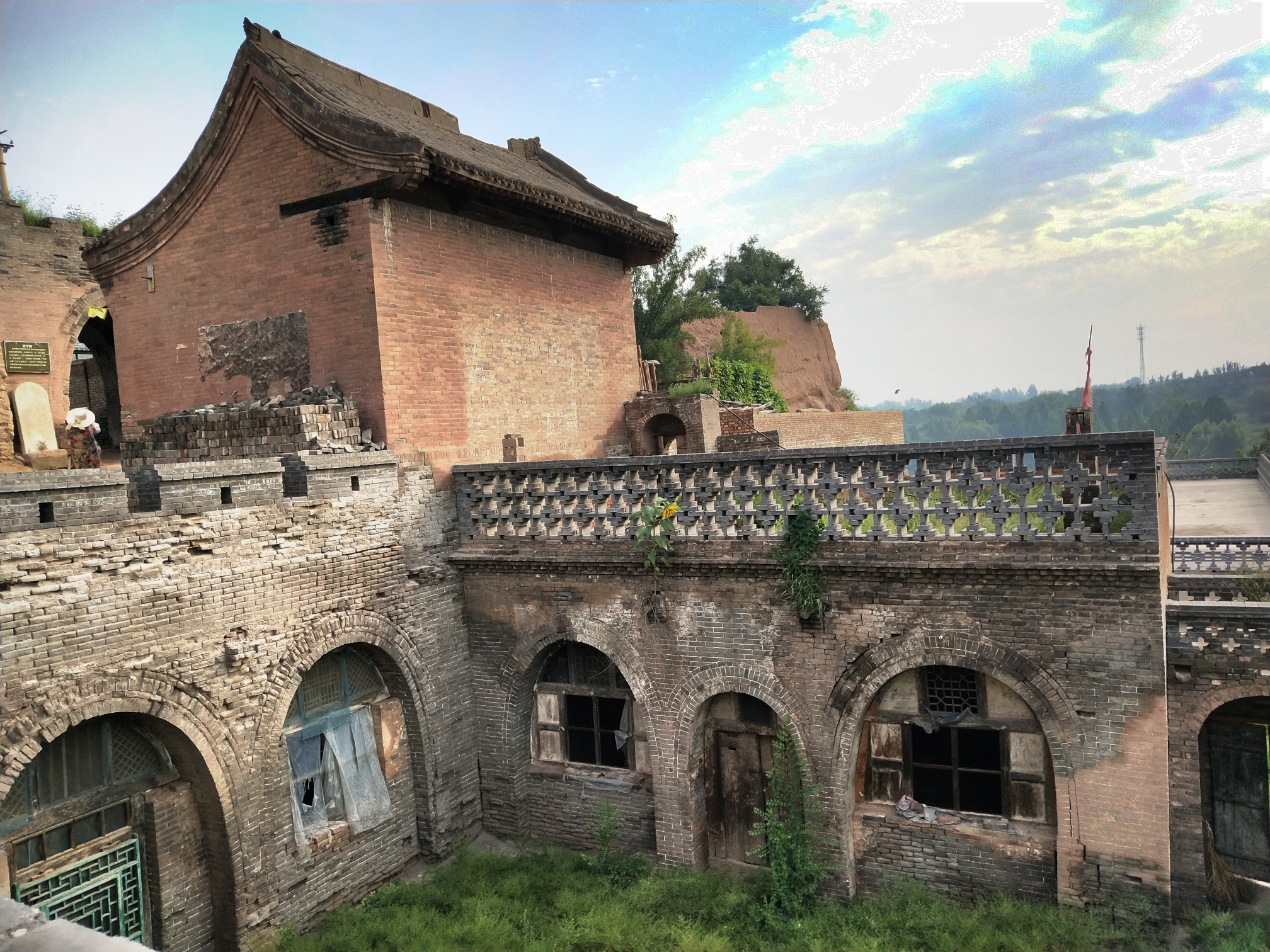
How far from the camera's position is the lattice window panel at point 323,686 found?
886 centimetres

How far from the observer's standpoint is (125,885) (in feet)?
23.7

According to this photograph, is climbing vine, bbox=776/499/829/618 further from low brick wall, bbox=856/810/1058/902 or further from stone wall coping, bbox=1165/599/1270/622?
stone wall coping, bbox=1165/599/1270/622

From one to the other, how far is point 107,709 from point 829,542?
21.5ft

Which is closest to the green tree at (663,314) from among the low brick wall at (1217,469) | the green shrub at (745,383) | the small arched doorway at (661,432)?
the green shrub at (745,383)

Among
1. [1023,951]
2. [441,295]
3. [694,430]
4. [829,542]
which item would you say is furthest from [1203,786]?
[441,295]

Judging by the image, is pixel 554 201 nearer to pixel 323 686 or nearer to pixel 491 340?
pixel 491 340

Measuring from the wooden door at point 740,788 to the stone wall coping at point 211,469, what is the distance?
19.0 feet

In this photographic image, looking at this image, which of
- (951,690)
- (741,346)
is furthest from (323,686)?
(741,346)

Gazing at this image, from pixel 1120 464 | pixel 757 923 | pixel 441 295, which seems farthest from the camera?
pixel 441 295

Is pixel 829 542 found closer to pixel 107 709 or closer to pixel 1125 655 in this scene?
pixel 1125 655

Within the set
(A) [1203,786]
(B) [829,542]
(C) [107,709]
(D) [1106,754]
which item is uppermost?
(B) [829,542]

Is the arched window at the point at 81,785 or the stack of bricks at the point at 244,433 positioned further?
the stack of bricks at the point at 244,433

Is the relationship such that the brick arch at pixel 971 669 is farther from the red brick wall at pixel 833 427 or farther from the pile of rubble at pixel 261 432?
the red brick wall at pixel 833 427

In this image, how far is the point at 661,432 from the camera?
15.5 metres
